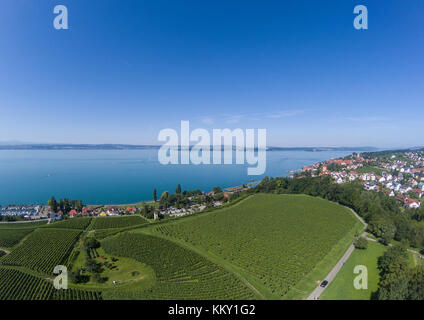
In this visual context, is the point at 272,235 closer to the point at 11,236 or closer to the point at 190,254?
the point at 190,254

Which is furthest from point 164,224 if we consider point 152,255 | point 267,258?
point 267,258

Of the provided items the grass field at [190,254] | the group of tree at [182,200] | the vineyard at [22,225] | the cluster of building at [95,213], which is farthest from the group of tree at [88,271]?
the group of tree at [182,200]

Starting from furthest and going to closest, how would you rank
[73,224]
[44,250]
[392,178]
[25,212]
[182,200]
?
[392,178]
[182,200]
[25,212]
[73,224]
[44,250]

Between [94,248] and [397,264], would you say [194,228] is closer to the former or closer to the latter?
[94,248]

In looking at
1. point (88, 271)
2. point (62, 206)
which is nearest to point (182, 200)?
point (62, 206)

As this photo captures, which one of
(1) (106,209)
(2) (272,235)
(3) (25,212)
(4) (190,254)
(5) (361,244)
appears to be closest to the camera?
(4) (190,254)

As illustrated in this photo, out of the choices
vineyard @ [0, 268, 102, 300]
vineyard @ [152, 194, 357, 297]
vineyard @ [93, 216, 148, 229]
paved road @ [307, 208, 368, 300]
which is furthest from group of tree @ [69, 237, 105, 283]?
paved road @ [307, 208, 368, 300]
